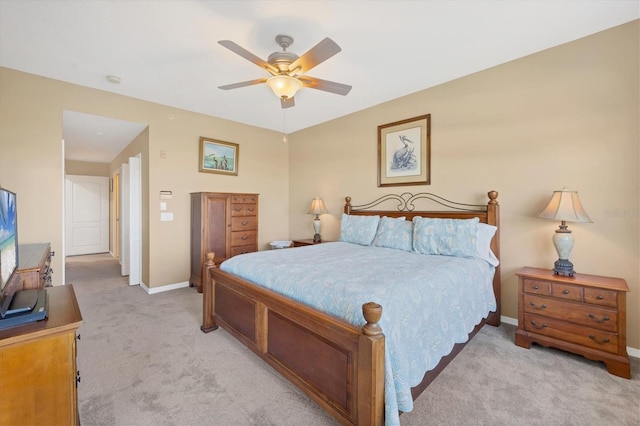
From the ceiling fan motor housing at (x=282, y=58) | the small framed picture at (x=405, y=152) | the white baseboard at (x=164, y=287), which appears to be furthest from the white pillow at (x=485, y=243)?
the white baseboard at (x=164, y=287)

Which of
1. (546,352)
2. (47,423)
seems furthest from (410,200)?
(47,423)

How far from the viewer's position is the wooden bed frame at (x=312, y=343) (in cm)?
136

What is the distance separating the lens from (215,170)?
15.7 feet

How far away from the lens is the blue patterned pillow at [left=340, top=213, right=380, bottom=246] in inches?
145

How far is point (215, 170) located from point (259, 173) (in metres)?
0.89

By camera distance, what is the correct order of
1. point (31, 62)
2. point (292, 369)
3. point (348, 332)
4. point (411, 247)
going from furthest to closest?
1. point (411, 247)
2. point (31, 62)
3. point (292, 369)
4. point (348, 332)

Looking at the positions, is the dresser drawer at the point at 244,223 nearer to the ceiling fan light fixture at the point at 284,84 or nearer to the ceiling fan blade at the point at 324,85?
the ceiling fan light fixture at the point at 284,84

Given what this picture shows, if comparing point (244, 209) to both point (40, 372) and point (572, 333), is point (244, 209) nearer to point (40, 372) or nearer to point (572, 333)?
point (40, 372)

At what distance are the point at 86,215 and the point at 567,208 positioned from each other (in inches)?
395

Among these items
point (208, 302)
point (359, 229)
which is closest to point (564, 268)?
point (359, 229)

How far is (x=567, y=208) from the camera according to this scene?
7.96 feet

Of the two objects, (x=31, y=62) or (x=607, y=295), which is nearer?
(x=607, y=295)

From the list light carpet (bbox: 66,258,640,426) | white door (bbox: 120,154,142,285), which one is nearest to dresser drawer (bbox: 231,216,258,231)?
white door (bbox: 120,154,142,285)

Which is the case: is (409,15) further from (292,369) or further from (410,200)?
(292,369)
